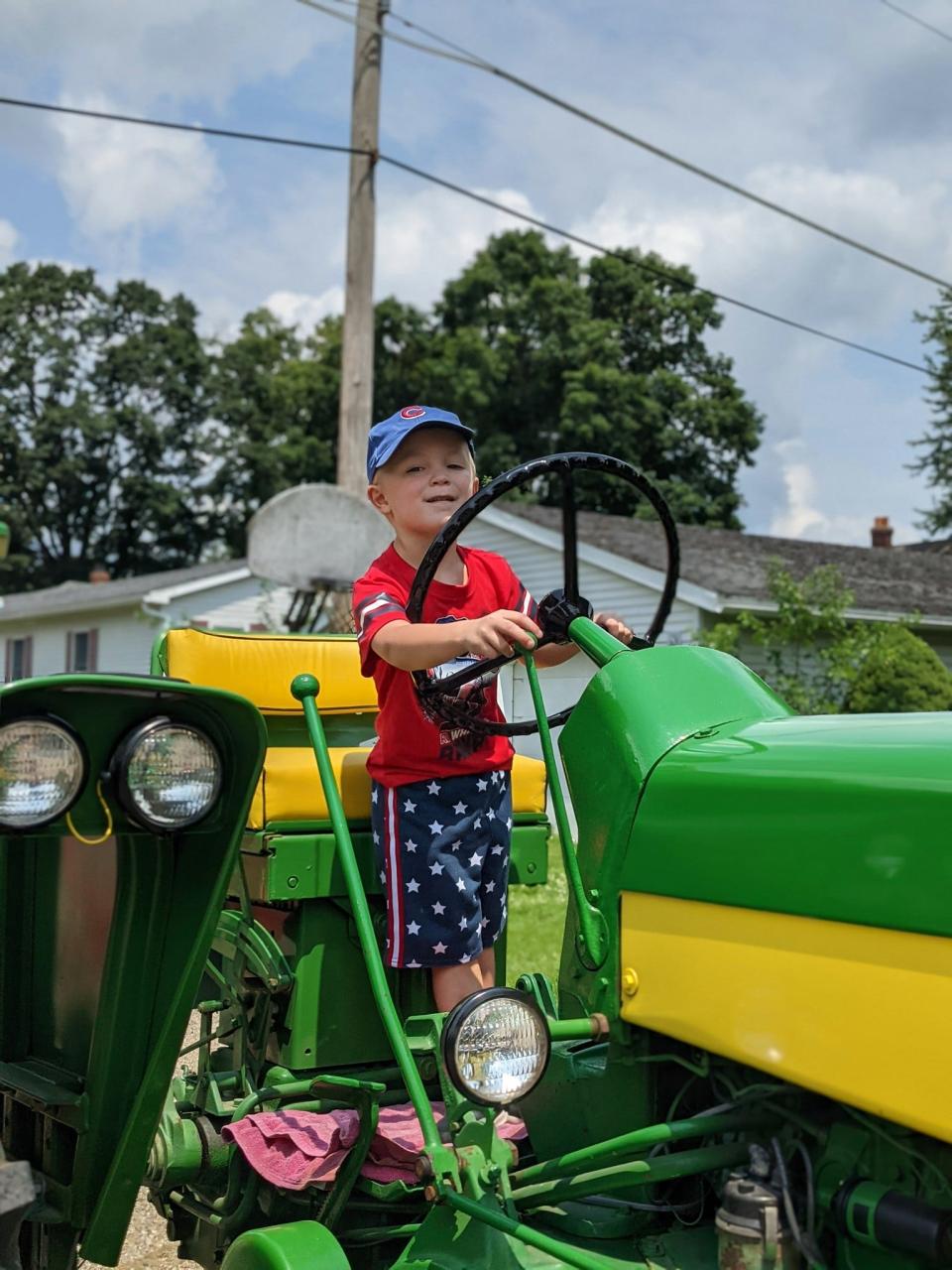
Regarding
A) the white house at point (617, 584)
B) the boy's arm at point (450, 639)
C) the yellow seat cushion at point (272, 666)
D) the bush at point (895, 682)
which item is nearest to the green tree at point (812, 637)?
the bush at point (895, 682)

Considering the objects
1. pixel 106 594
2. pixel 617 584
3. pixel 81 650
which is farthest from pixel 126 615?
pixel 617 584

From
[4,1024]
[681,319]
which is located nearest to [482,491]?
[4,1024]

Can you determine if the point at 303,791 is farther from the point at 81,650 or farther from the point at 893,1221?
the point at 81,650

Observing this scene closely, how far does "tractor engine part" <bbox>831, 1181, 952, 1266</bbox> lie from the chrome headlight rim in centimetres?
116

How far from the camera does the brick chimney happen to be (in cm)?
2327

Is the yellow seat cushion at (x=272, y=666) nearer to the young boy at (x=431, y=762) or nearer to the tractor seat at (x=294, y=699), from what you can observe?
the tractor seat at (x=294, y=699)

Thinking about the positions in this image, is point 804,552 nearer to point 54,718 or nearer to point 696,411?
point 696,411

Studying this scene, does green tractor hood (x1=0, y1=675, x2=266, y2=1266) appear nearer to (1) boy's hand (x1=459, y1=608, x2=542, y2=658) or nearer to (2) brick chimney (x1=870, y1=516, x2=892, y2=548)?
(1) boy's hand (x1=459, y1=608, x2=542, y2=658)

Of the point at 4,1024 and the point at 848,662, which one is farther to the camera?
the point at 848,662

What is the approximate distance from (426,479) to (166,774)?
3.32ft

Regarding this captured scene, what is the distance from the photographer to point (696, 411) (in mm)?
32438

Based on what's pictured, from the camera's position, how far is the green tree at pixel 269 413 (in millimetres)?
34594

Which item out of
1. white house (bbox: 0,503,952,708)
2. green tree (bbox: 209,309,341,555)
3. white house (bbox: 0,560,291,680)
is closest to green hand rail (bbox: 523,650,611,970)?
white house (bbox: 0,503,952,708)

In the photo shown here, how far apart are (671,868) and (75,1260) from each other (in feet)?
4.17
